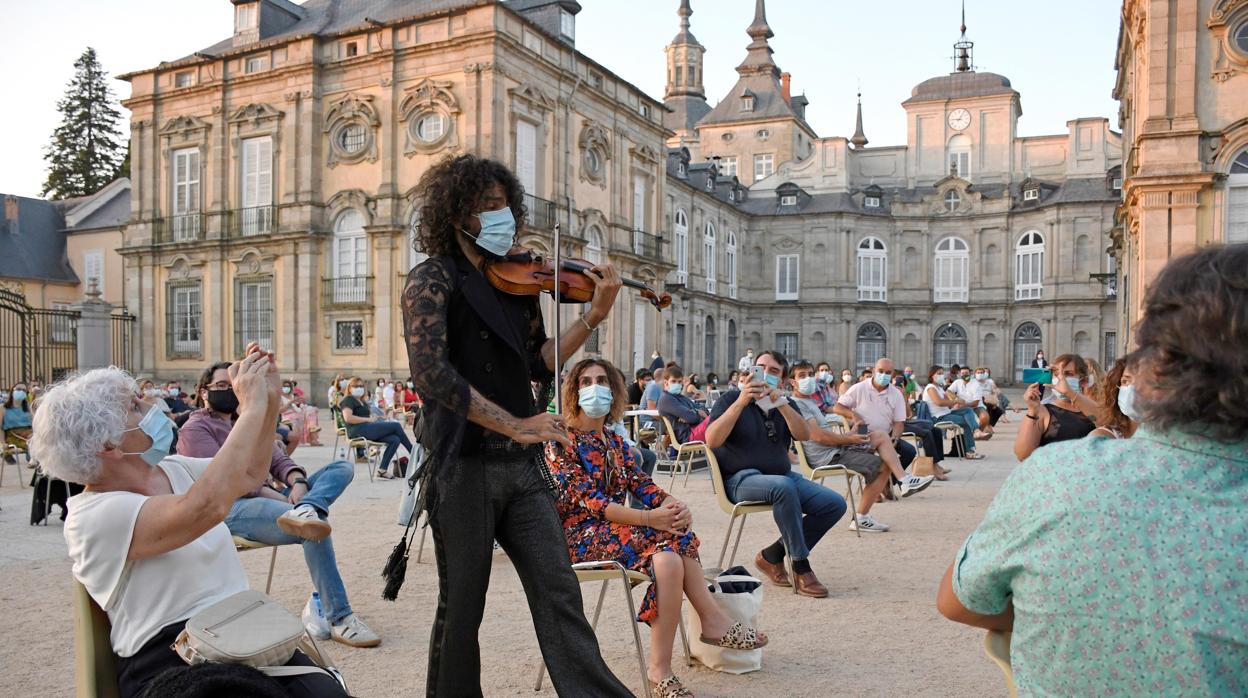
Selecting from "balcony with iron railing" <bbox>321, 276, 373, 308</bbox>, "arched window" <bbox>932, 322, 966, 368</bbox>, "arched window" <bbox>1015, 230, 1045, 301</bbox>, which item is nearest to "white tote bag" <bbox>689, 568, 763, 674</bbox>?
"balcony with iron railing" <bbox>321, 276, 373, 308</bbox>

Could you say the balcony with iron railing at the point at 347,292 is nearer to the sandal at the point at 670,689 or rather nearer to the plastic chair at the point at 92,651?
the sandal at the point at 670,689

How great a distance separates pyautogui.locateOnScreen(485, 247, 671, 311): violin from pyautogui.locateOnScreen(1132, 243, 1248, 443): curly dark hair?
1945mm

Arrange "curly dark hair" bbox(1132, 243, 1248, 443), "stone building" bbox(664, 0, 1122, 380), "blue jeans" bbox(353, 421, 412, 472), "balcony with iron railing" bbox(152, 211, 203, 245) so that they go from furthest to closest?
"stone building" bbox(664, 0, 1122, 380), "balcony with iron railing" bbox(152, 211, 203, 245), "blue jeans" bbox(353, 421, 412, 472), "curly dark hair" bbox(1132, 243, 1248, 443)

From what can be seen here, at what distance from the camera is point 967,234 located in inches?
1855

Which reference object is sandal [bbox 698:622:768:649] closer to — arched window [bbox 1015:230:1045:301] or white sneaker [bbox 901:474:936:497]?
white sneaker [bbox 901:474:936:497]

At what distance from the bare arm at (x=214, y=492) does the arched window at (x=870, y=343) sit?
47378 millimetres

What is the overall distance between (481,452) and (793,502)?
10.4ft

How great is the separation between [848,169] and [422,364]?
4889 cm

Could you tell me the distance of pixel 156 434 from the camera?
2709 mm

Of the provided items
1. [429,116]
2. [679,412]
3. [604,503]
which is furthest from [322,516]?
[429,116]

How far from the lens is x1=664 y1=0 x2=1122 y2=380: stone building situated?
1729 inches

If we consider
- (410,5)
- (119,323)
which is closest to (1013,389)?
(410,5)

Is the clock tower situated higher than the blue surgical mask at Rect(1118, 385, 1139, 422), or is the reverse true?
the clock tower

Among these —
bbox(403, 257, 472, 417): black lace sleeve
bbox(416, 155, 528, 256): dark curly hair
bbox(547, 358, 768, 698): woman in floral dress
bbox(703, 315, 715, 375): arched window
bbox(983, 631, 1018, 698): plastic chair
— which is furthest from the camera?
bbox(703, 315, 715, 375): arched window
